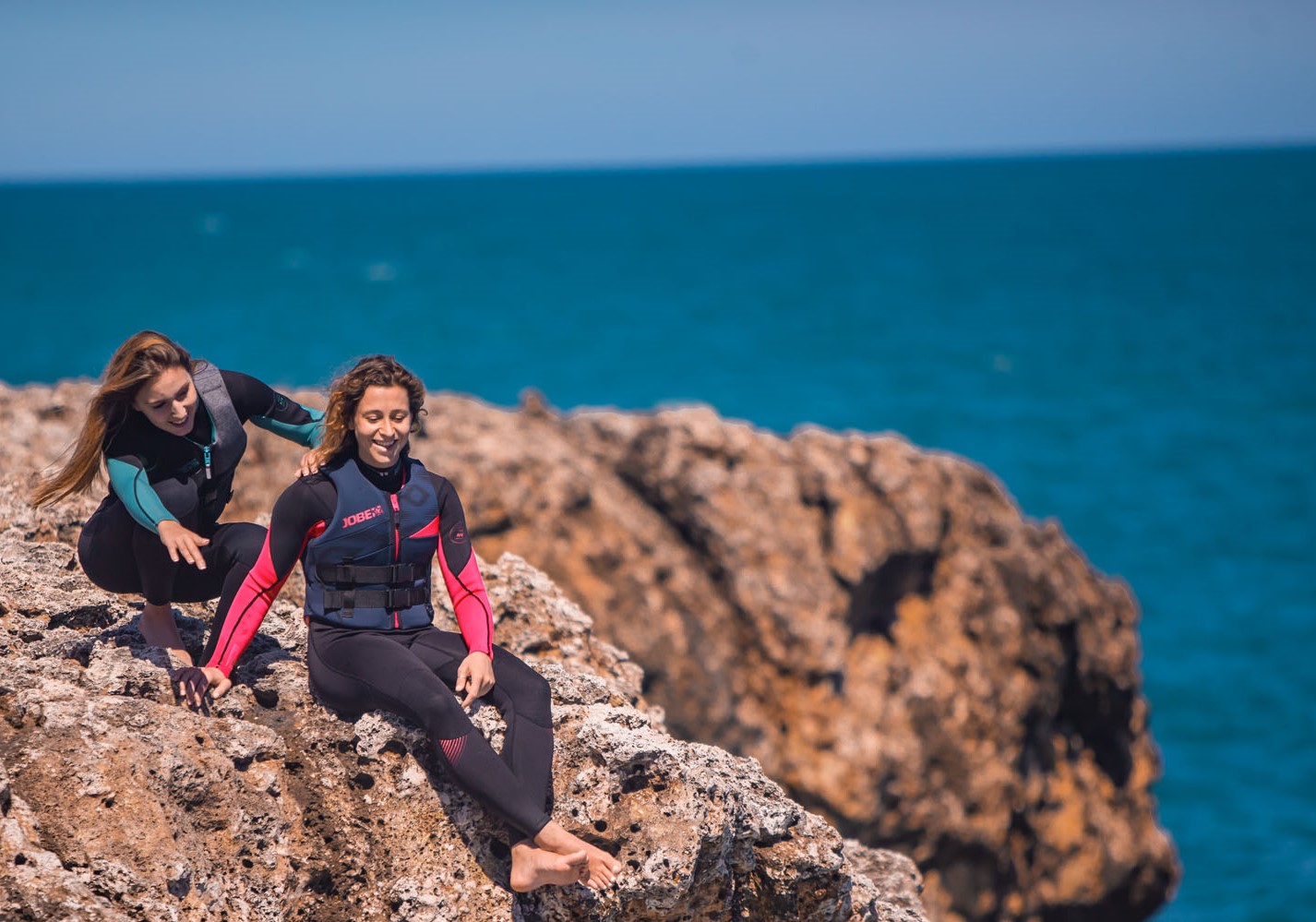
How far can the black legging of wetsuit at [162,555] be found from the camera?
5.32m

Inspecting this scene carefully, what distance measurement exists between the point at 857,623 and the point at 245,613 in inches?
256

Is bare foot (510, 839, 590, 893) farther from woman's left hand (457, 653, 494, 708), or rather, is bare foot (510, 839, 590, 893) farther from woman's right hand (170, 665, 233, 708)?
woman's right hand (170, 665, 233, 708)

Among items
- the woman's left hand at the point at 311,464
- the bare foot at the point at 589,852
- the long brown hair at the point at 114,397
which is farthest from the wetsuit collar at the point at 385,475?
the bare foot at the point at 589,852

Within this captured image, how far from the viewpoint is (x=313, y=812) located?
16.0 feet

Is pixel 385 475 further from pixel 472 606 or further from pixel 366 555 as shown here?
pixel 472 606

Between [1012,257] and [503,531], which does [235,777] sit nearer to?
[503,531]

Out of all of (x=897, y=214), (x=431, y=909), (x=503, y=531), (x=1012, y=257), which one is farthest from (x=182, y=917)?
(x=897, y=214)

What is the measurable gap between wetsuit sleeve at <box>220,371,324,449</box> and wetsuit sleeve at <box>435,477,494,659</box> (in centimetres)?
73

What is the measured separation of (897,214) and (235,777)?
13472cm

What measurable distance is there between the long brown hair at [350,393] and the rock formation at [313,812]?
3.14 feet

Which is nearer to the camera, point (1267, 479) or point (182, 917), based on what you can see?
point (182, 917)

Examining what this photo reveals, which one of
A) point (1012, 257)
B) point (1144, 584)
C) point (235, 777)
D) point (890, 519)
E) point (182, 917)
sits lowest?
point (182, 917)

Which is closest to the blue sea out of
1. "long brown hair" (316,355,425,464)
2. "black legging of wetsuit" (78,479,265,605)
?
"long brown hair" (316,355,425,464)

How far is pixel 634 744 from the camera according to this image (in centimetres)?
489
